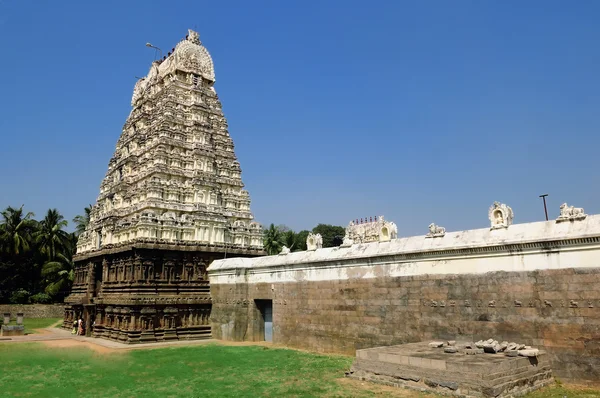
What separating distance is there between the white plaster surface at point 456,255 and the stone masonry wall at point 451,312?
0.25 m

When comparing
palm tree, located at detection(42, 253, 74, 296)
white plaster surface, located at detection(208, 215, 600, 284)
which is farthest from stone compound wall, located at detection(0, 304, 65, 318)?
white plaster surface, located at detection(208, 215, 600, 284)

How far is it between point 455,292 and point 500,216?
9.28ft

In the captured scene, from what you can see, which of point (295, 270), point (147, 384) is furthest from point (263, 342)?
point (147, 384)

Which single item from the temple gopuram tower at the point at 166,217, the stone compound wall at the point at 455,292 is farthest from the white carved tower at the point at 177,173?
the stone compound wall at the point at 455,292

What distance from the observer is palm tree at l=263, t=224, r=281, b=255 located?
5356cm

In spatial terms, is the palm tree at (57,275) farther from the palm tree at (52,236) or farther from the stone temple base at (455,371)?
the stone temple base at (455,371)

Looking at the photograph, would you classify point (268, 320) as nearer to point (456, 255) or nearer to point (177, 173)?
point (177, 173)

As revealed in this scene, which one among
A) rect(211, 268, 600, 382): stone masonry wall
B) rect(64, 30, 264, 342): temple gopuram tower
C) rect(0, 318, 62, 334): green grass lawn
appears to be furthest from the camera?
rect(0, 318, 62, 334): green grass lawn

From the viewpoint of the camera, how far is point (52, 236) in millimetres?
49531

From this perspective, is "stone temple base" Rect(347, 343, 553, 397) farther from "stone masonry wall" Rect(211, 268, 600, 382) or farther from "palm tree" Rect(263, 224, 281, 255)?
"palm tree" Rect(263, 224, 281, 255)

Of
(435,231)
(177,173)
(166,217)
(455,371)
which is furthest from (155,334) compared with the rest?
(455,371)

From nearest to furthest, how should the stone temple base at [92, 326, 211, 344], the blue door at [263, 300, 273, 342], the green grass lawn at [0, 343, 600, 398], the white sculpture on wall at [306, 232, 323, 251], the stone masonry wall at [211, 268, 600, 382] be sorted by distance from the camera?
the stone masonry wall at [211, 268, 600, 382], the green grass lawn at [0, 343, 600, 398], the white sculpture on wall at [306, 232, 323, 251], the blue door at [263, 300, 273, 342], the stone temple base at [92, 326, 211, 344]

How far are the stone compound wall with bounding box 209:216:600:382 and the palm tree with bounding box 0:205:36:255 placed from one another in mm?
37133

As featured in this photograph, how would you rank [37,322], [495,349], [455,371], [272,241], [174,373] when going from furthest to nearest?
[272,241], [37,322], [174,373], [495,349], [455,371]
